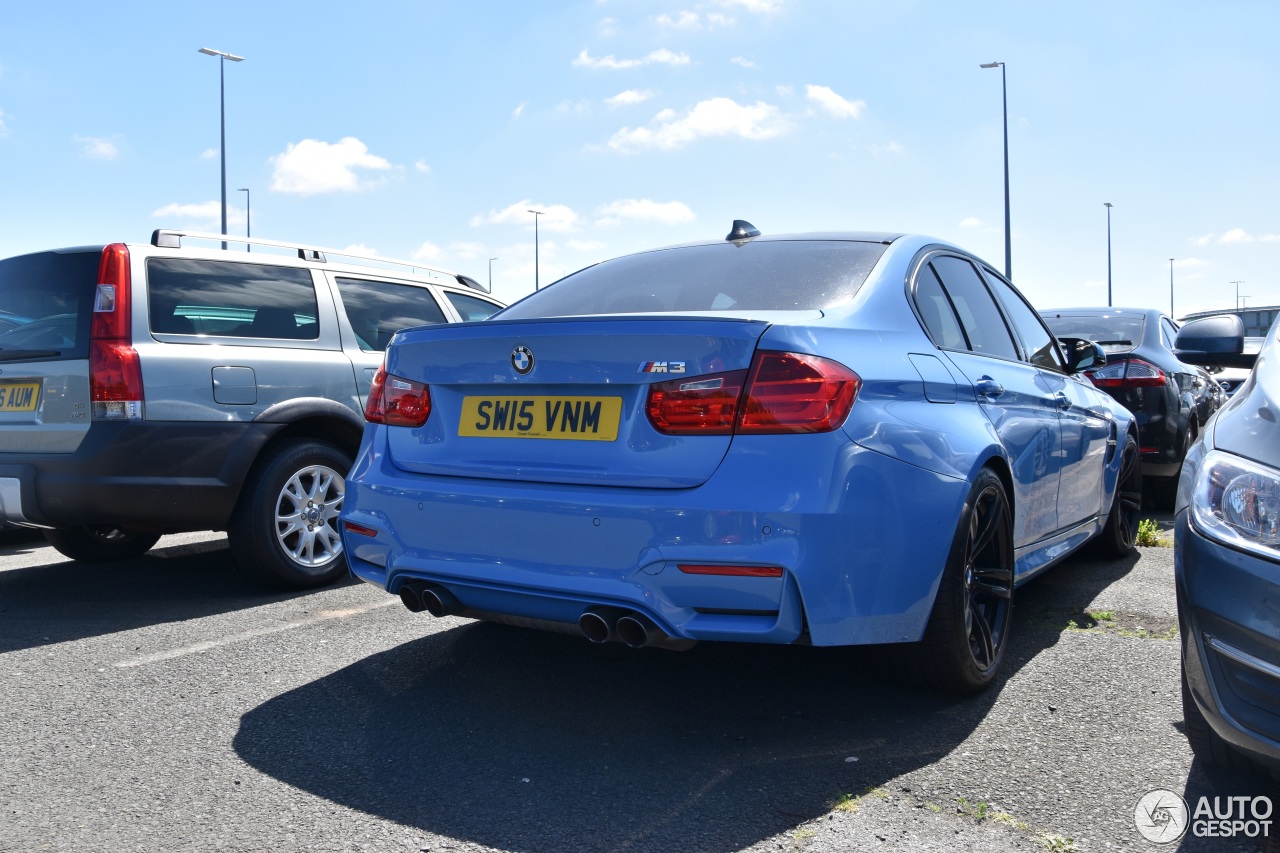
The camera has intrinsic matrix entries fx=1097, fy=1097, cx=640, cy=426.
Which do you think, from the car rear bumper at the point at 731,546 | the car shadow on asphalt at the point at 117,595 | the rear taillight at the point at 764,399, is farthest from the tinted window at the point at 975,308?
the car shadow on asphalt at the point at 117,595

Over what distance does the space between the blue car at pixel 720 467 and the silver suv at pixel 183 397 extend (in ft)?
5.62

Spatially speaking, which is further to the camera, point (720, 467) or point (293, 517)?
point (293, 517)

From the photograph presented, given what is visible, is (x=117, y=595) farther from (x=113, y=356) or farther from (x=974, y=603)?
(x=974, y=603)

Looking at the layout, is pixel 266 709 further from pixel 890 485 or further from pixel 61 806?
pixel 890 485

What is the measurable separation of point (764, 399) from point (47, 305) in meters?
3.66

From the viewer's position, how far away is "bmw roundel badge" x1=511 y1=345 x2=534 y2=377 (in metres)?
3.13

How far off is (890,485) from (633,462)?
2.27 feet

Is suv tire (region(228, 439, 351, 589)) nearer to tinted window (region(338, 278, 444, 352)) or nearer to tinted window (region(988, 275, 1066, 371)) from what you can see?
tinted window (region(338, 278, 444, 352))

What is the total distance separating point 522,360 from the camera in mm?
3145

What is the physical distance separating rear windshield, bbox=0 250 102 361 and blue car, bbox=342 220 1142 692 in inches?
79.2

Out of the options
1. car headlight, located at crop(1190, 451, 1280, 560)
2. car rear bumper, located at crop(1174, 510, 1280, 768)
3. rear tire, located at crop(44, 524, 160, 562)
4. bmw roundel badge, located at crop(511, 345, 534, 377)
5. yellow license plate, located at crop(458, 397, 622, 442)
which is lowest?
rear tire, located at crop(44, 524, 160, 562)

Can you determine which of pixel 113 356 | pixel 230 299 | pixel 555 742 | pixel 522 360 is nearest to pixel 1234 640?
pixel 555 742

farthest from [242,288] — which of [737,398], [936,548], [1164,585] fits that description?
[1164,585]

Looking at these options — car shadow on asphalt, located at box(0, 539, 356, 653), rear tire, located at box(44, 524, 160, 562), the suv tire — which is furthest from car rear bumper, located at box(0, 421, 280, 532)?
rear tire, located at box(44, 524, 160, 562)
